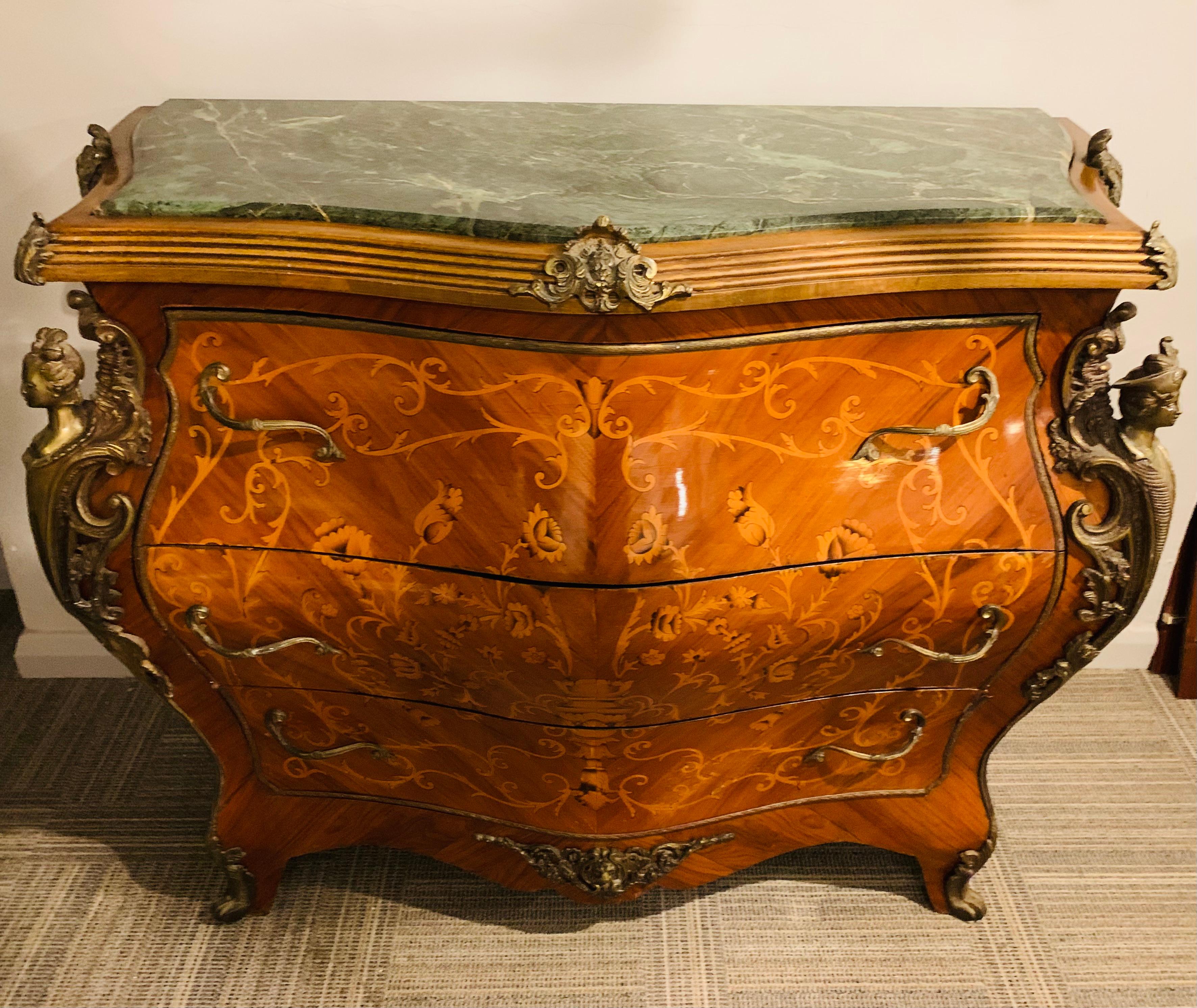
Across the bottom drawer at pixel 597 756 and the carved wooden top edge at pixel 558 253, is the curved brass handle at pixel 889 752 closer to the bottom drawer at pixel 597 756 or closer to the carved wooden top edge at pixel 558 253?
the bottom drawer at pixel 597 756

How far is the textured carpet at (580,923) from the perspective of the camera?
1.45 metres

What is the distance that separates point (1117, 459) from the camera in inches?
44.7

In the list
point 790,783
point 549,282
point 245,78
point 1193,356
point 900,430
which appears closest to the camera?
point 549,282

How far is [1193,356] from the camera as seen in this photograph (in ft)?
5.66

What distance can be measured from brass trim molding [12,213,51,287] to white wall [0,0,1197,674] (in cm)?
58

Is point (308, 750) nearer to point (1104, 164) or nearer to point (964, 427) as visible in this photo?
point (964, 427)

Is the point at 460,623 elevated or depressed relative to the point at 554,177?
depressed

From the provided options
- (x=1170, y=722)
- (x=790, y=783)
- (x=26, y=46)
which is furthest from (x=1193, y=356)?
(x=26, y=46)

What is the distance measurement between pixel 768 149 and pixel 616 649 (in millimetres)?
608

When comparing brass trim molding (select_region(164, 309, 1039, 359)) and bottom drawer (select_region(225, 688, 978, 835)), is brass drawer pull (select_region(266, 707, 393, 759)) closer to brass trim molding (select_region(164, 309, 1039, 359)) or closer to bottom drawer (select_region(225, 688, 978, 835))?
bottom drawer (select_region(225, 688, 978, 835))

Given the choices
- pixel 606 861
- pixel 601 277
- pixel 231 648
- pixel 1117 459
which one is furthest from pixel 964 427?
pixel 231 648

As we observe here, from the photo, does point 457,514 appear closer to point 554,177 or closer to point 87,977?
point 554,177

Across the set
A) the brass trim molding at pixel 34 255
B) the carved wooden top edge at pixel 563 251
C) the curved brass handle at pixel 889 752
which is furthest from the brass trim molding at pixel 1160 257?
the brass trim molding at pixel 34 255

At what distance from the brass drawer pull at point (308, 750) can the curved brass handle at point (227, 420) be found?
402 millimetres
